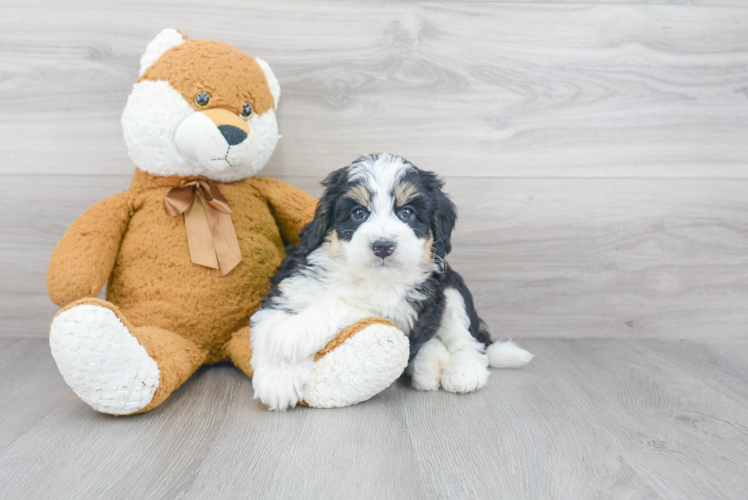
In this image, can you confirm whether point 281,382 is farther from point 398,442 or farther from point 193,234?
point 193,234

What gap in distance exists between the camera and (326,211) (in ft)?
4.40

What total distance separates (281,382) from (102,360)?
37 centimetres

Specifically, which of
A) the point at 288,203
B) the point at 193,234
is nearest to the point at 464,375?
the point at 288,203

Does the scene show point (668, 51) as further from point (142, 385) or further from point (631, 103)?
point (142, 385)

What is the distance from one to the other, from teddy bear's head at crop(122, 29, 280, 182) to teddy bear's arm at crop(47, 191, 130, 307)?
16 cm

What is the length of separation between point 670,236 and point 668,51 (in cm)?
64

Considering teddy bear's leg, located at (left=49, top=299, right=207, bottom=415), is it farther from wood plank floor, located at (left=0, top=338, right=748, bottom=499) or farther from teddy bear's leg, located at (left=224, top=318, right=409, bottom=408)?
teddy bear's leg, located at (left=224, top=318, right=409, bottom=408)

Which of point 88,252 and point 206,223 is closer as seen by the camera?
point 88,252

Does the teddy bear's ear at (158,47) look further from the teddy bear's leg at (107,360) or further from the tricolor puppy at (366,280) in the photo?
the teddy bear's leg at (107,360)

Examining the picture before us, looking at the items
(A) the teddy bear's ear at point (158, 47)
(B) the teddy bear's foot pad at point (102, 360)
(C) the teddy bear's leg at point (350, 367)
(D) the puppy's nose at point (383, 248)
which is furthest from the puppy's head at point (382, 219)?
(A) the teddy bear's ear at point (158, 47)

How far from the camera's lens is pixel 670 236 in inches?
77.0

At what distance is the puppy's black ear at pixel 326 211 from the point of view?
1339 millimetres

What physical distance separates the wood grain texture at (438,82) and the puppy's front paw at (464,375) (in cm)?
71

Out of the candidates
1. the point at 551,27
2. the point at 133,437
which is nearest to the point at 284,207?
the point at 133,437
